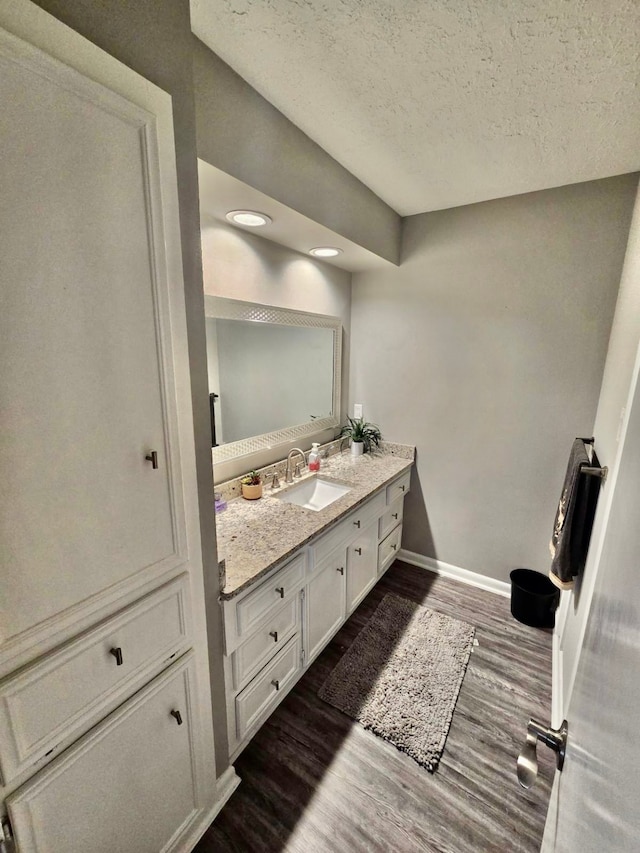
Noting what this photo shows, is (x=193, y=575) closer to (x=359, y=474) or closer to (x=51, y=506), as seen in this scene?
(x=51, y=506)

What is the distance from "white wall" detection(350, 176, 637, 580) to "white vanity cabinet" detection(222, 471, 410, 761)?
2.20 feet

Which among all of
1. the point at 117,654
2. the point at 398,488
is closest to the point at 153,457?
the point at 117,654

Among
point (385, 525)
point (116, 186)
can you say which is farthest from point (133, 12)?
point (385, 525)

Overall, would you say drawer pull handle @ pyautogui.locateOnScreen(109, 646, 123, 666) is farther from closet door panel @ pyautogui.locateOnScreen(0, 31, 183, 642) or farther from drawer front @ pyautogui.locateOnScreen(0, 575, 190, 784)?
closet door panel @ pyautogui.locateOnScreen(0, 31, 183, 642)

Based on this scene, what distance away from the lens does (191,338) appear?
0.96 meters

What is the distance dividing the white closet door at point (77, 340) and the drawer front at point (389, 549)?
1884mm

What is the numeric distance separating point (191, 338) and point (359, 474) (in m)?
1.60

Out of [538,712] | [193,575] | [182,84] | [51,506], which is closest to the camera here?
[51,506]

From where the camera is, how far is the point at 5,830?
688 millimetres

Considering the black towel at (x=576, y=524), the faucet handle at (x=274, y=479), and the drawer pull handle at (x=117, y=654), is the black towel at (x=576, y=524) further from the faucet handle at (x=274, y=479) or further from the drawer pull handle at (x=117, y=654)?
the drawer pull handle at (x=117, y=654)

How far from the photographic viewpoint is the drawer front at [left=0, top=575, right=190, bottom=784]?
687 mm

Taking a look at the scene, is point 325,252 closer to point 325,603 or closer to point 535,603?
point 325,603

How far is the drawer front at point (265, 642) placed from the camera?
1319mm

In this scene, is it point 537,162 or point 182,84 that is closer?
point 182,84
